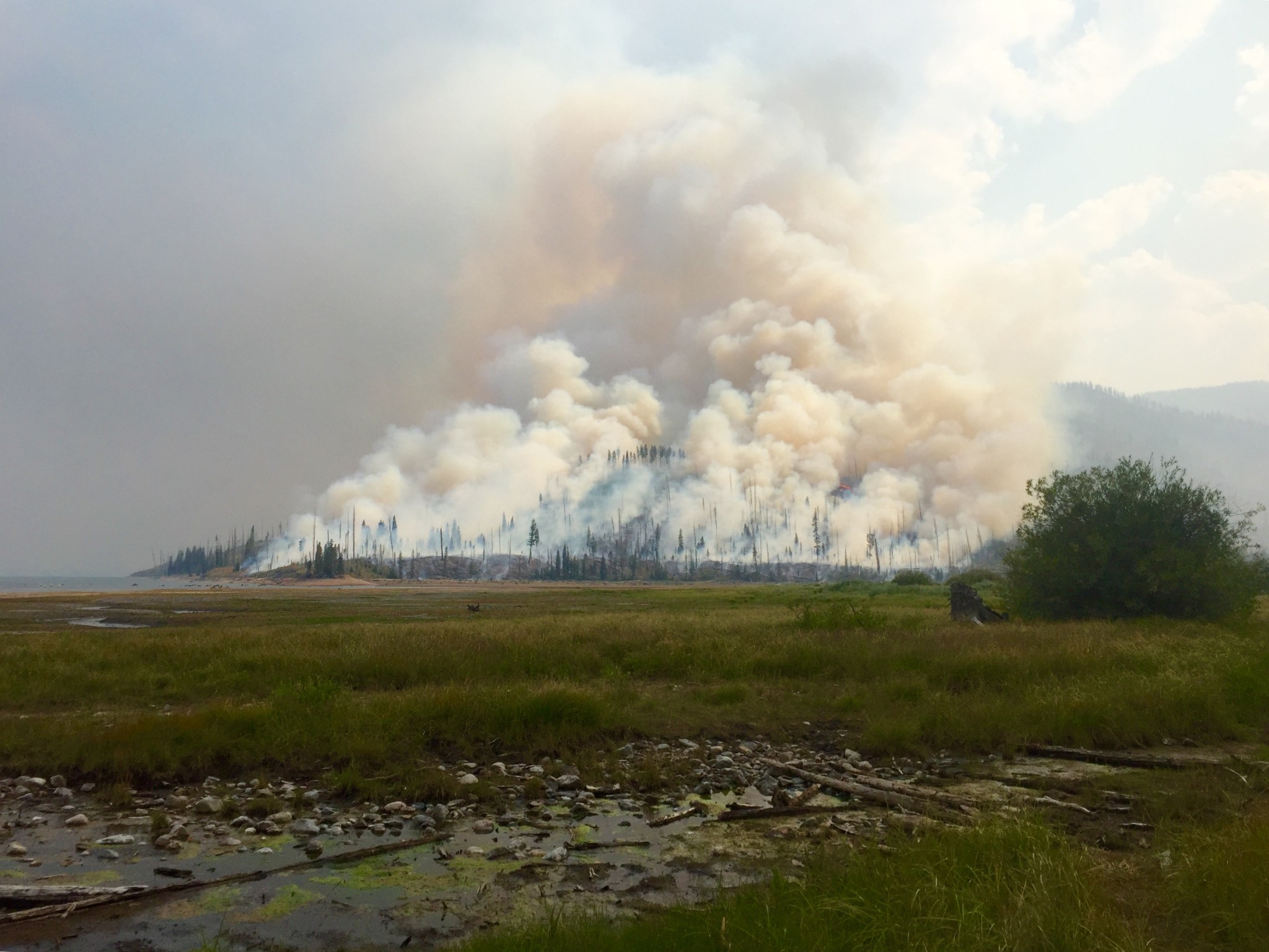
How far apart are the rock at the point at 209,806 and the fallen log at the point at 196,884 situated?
2739 mm

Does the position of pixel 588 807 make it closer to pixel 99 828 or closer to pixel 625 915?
pixel 625 915

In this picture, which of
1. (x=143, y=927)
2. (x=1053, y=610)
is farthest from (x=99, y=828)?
(x=1053, y=610)

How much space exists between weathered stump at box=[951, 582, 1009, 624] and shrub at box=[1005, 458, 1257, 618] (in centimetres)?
238

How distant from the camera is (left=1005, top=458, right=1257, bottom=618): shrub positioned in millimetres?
36281

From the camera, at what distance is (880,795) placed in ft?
37.8

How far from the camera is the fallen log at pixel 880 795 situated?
33.7 ft

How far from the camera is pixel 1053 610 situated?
40.2 m

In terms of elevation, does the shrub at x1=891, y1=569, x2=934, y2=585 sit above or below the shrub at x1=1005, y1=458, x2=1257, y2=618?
below

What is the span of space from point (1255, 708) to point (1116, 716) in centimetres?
391

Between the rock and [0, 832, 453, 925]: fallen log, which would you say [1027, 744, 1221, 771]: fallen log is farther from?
the rock

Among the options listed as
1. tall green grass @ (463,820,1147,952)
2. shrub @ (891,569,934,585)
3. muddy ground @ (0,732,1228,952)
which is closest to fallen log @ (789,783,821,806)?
muddy ground @ (0,732,1228,952)

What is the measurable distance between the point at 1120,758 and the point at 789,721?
22.6 feet

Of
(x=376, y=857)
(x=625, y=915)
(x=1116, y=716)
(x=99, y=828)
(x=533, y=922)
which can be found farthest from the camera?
(x=1116, y=716)

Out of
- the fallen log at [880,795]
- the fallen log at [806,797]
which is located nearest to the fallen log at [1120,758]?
the fallen log at [880,795]
